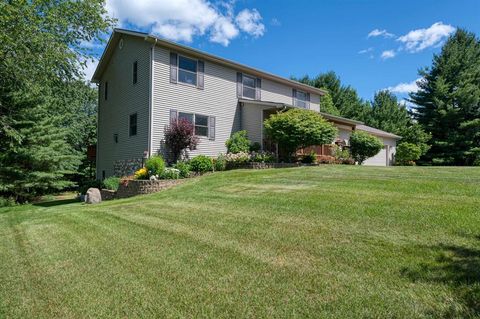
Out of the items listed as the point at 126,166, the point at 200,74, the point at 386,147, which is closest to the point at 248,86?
the point at 200,74

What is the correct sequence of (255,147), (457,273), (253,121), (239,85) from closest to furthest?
1. (457,273)
2. (255,147)
3. (253,121)
4. (239,85)

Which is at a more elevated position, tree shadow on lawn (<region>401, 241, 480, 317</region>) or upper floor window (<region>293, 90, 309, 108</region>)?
upper floor window (<region>293, 90, 309, 108</region>)

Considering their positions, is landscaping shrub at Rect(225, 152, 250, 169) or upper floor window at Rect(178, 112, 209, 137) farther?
upper floor window at Rect(178, 112, 209, 137)

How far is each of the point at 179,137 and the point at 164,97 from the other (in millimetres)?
2133

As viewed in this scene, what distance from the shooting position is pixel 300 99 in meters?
22.8

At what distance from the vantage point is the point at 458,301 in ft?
9.07

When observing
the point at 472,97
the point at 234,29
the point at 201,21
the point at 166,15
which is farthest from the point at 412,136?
the point at 166,15

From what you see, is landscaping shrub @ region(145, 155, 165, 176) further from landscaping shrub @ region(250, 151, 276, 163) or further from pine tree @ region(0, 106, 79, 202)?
pine tree @ region(0, 106, 79, 202)

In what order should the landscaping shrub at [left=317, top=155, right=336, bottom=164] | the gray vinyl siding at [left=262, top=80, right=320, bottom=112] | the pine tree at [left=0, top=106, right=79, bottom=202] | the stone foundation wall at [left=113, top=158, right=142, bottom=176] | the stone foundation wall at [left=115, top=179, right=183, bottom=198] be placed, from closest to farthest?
1. the stone foundation wall at [left=115, top=179, right=183, bottom=198]
2. the pine tree at [left=0, top=106, right=79, bottom=202]
3. the stone foundation wall at [left=113, top=158, right=142, bottom=176]
4. the landscaping shrub at [left=317, top=155, right=336, bottom=164]
5. the gray vinyl siding at [left=262, top=80, right=320, bottom=112]

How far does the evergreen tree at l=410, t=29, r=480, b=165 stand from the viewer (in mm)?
27031

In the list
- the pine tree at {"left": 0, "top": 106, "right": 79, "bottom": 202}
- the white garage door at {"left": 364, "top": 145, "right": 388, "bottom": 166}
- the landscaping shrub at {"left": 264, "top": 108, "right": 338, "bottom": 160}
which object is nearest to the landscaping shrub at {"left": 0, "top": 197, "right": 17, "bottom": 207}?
the pine tree at {"left": 0, "top": 106, "right": 79, "bottom": 202}

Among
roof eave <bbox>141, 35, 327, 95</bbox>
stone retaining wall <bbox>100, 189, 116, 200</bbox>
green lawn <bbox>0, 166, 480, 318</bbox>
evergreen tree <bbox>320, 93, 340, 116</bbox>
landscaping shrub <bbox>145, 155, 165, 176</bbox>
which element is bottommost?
stone retaining wall <bbox>100, 189, 116, 200</bbox>

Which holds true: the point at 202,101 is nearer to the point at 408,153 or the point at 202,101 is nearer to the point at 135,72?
the point at 135,72

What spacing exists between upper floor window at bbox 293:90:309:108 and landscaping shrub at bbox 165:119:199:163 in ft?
33.4
